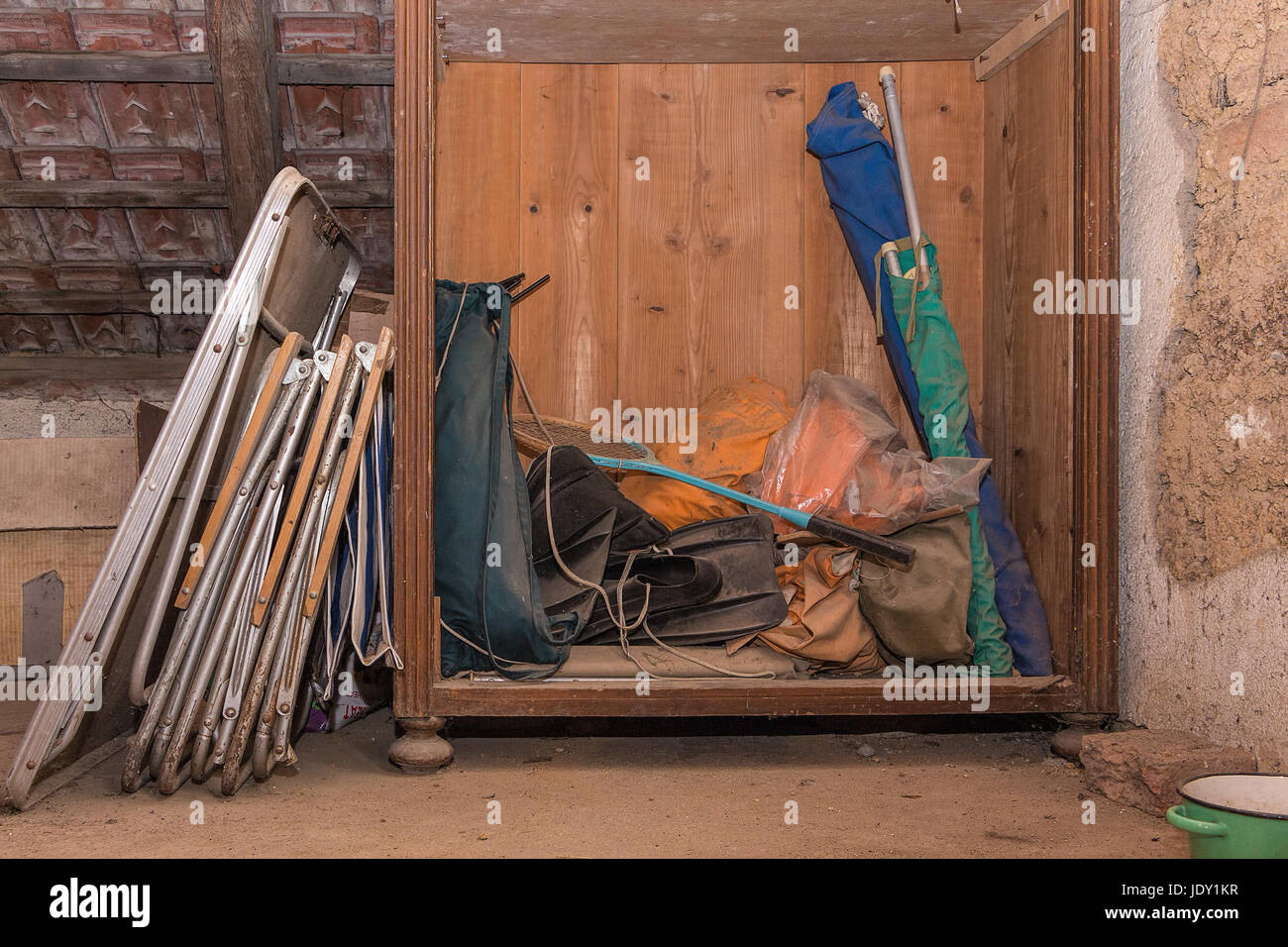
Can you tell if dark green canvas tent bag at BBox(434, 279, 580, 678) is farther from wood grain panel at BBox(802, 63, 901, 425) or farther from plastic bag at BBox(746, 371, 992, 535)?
wood grain panel at BBox(802, 63, 901, 425)

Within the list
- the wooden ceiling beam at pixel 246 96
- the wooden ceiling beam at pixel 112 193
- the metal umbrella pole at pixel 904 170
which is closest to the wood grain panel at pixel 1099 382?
the metal umbrella pole at pixel 904 170

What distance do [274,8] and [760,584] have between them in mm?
1808

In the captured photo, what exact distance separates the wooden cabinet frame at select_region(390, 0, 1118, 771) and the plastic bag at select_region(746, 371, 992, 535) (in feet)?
0.79

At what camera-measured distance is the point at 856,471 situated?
184 centimetres

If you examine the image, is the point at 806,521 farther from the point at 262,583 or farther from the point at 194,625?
the point at 194,625

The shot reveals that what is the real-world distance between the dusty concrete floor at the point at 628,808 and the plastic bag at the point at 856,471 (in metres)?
0.46

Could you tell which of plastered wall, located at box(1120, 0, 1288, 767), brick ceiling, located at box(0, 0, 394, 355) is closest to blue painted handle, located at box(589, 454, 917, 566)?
plastered wall, located at box(1120, 0, 1288, 767)

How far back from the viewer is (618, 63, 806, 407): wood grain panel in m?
2.25

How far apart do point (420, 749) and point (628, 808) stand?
41 cm

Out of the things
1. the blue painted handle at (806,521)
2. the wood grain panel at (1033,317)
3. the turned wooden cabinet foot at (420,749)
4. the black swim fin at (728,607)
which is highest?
the wood grain panel at (1033,317)

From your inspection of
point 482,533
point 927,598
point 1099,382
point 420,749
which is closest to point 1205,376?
point 1099,382

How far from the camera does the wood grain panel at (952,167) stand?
2.22m

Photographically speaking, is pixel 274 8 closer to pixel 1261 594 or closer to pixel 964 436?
pixel 964 436

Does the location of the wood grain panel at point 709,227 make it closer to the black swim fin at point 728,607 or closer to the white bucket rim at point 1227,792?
the black swim fin at point 728,607
